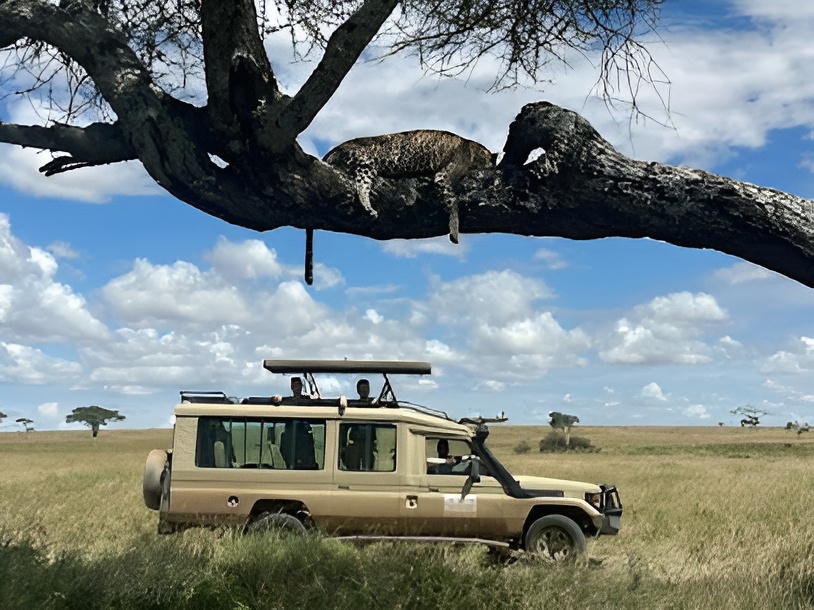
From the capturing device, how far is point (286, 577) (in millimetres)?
8664

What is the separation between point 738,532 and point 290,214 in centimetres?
1041

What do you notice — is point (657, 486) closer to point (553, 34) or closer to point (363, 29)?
point (553, 34)

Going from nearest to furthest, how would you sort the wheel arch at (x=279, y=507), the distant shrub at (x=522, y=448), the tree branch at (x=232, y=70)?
the tree branch at (x=232, y=70), the wheel arch at (x=279, y=507), the distant shrub at (x=522, y=448)

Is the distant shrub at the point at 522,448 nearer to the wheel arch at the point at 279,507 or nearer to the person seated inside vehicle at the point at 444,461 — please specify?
the person seated inside vehicle at the point at 444,461

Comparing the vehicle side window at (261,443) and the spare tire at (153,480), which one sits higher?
the vehicle side window at (261,443)

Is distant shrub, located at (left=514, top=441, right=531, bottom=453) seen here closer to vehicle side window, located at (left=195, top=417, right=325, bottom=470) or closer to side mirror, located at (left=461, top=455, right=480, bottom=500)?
side mirror, located at (left=461, top=455, right=480, bottom=500)

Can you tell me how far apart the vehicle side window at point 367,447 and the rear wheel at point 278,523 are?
0.83 meters

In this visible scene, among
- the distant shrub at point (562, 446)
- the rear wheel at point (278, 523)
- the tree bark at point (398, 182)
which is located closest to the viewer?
the tree bark at point (398, 182)

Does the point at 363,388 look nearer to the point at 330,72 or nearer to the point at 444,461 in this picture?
the point at 444,461

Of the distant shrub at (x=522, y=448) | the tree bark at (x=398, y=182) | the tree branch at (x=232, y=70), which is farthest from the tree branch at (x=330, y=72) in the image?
the distant shrub at (x=522, y=448)

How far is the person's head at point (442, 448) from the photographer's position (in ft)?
41.1

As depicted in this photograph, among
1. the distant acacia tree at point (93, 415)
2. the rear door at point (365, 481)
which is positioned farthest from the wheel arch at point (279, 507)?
the distant acacia tree at point (93, 415)

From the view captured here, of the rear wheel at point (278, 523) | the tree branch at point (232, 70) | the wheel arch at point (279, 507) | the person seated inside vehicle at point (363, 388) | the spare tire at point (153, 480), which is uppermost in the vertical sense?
the tree branch at point (232, 70)

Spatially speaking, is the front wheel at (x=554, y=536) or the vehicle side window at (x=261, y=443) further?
the vehicle side window at (x=261, y=443)
